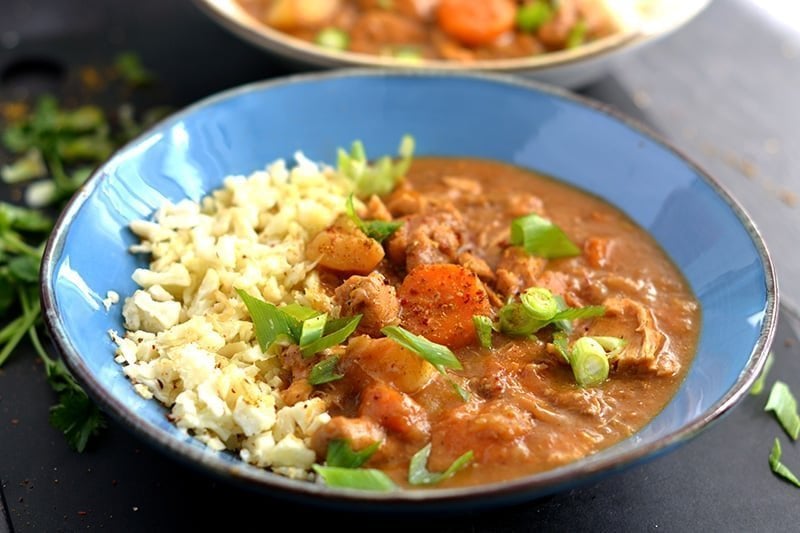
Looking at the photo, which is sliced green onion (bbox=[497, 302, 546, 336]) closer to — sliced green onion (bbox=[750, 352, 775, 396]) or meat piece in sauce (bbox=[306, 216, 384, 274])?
meat piece in sauce (bbox=[306, 216, 384, 274])

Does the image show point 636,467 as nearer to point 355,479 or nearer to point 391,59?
point 355,479

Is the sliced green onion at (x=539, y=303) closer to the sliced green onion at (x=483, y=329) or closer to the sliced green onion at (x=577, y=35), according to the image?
the sliced green onion at (x=483, y=329)

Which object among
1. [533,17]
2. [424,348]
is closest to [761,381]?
[424,348]

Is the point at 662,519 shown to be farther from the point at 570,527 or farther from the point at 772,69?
the point at 772,69

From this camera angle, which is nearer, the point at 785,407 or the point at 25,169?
the point at 785,407

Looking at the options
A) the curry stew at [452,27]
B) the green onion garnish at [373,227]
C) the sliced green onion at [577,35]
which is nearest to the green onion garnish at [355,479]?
the green onion garnish at [373,227]
